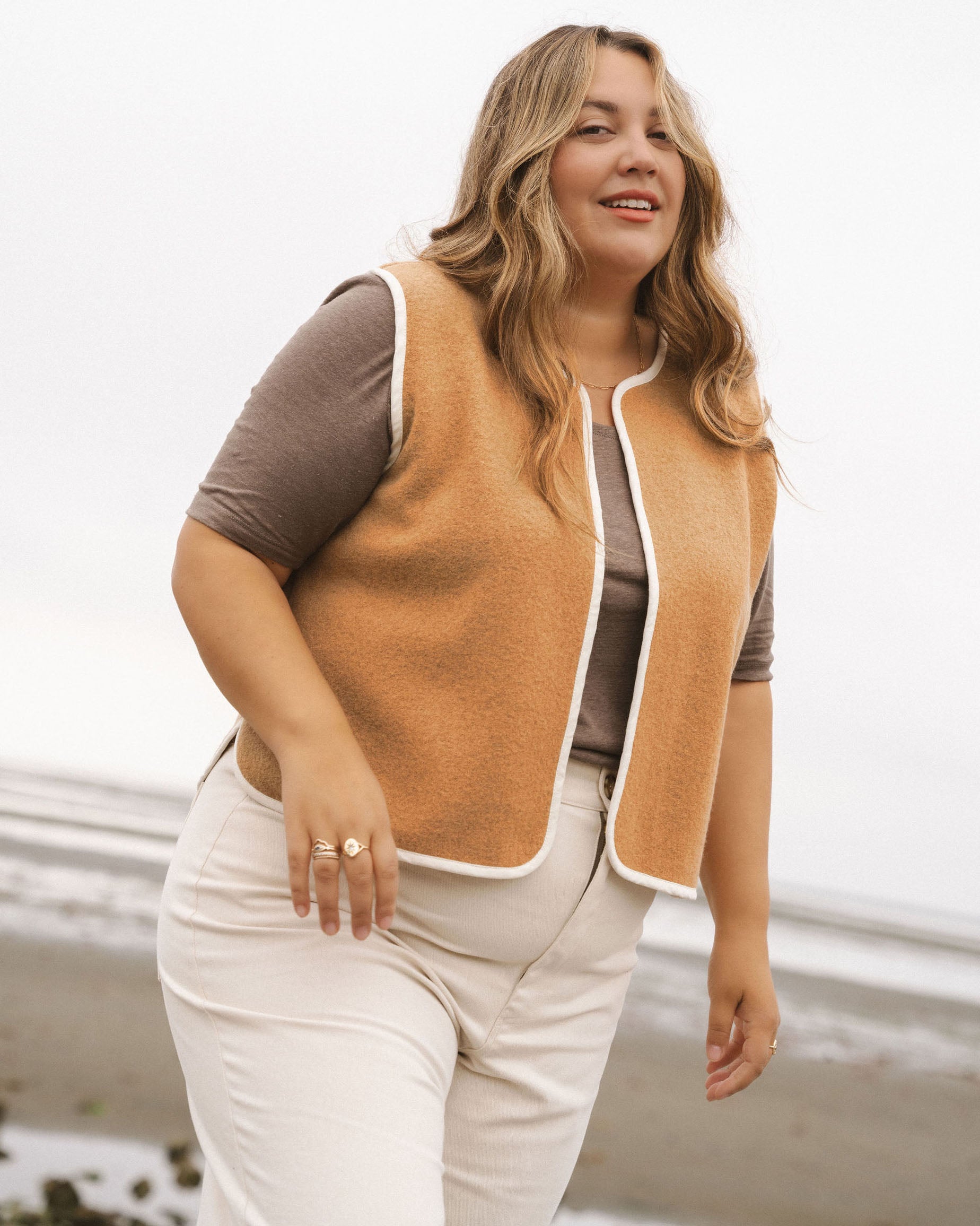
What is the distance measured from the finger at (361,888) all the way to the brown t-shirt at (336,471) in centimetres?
31

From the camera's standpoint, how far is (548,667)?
1.32 m

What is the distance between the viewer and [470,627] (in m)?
1.31

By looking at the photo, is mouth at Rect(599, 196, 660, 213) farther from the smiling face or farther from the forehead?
the forehead

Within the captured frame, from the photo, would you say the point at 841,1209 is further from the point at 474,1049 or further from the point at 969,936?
the point at 969,936

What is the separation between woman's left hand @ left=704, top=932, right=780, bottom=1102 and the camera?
1.67 metres

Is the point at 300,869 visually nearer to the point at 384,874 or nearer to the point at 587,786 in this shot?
the point at 384,874

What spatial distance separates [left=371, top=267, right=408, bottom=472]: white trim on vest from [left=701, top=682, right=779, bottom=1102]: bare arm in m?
0.68

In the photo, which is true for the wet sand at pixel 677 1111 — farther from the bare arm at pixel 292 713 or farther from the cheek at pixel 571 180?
the cheek at pixel 571 180

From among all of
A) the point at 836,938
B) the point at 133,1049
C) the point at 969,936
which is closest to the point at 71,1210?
the point at 133,1049

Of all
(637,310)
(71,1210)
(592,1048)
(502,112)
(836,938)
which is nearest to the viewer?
(592,1048)

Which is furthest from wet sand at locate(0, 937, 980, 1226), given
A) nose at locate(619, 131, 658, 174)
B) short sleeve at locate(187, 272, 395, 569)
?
nose at locate(619, 131, 658, 174)

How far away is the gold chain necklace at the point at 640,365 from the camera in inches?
62.2

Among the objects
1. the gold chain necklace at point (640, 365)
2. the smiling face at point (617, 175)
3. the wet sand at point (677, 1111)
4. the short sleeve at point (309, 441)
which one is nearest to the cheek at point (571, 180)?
the smiling face at point (617, 175)

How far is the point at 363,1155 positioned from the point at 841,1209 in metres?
3.24
